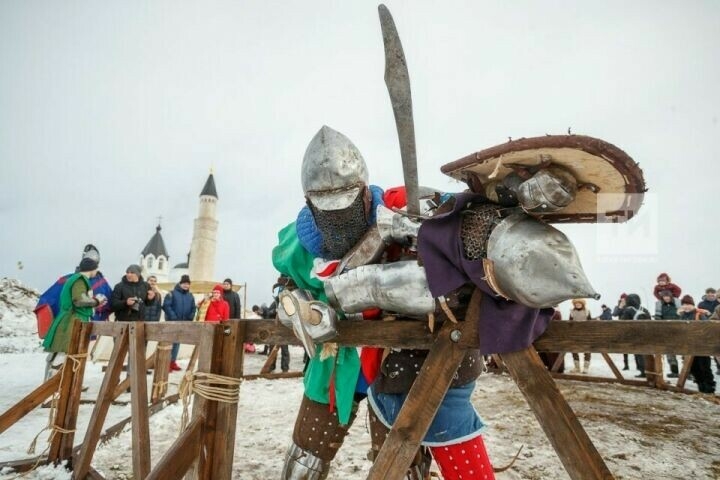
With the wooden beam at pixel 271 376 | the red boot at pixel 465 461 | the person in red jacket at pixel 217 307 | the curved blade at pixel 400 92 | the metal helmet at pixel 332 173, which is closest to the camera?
the curved blade at pixel 400 92

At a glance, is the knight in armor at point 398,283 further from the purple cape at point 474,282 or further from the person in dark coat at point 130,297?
the person in dark coat at point 130,297

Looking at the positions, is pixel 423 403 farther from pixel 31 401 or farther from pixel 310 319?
pixel 31 401

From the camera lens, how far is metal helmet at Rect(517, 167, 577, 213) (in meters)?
1.05

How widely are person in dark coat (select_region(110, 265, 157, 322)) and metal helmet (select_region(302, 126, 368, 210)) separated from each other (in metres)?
5.33

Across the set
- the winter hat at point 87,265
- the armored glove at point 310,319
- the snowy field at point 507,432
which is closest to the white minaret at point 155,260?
the snowy field at point 507,432

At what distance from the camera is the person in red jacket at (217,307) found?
6762mm

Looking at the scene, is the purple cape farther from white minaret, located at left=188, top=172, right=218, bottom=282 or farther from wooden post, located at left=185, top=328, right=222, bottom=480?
white minaret, located at left=188, top=172, right=218, bottom=282

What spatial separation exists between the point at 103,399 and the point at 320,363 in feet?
5.66

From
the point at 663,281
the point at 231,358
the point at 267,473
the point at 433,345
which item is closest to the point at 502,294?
the point at 433,345

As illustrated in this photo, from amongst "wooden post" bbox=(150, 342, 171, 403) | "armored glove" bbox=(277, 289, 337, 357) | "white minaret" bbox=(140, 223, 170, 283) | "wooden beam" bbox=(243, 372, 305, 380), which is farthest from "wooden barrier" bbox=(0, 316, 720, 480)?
"white minaret" bbox=(140, 223, 170, 283)

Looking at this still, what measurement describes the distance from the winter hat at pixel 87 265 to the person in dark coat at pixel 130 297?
35.1 inches

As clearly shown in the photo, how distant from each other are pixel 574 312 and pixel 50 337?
8.50 meters

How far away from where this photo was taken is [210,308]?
22.3ft

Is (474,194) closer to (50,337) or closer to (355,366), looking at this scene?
(355,366)
